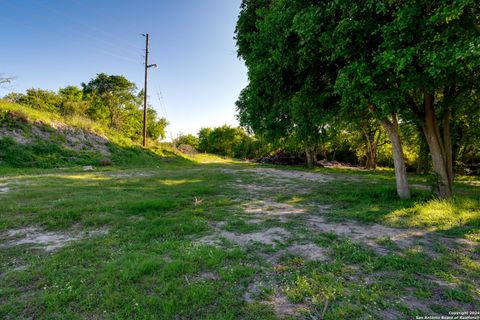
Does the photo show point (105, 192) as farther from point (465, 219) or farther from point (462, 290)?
point (465, 219)

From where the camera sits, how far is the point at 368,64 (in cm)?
632

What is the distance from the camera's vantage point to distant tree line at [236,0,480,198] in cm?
521

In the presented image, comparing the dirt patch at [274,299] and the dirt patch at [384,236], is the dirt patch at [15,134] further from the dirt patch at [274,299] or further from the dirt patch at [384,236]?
the dirt patch at [274,299]

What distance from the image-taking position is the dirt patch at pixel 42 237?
4.24 metres

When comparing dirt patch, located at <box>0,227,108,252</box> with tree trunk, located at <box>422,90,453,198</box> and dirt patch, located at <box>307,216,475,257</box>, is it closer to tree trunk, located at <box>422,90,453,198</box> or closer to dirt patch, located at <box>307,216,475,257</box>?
dirt patch, located at <box>307,216,475,257</box>

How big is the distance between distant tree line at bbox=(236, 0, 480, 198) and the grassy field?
120 inches

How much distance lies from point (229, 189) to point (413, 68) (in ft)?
23.2

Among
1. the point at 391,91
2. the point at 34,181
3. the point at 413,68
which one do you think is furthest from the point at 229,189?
the point at 34,181

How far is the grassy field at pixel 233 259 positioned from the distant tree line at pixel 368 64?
305 centimetres

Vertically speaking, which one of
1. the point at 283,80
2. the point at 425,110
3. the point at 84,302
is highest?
the point at 283,80

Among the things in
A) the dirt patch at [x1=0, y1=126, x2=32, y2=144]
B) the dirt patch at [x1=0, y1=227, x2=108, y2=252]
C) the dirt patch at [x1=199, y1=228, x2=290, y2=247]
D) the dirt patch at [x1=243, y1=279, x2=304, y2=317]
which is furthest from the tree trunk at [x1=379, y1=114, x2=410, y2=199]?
→ the dirt patch at [x1=0, y1=126, x2=32, y2=144]

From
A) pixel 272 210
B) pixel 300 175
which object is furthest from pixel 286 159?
pixel 272 210

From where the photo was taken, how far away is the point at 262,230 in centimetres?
507

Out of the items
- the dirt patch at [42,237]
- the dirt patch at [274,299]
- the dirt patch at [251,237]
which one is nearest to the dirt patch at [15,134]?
the dirt patch at [42,237]
